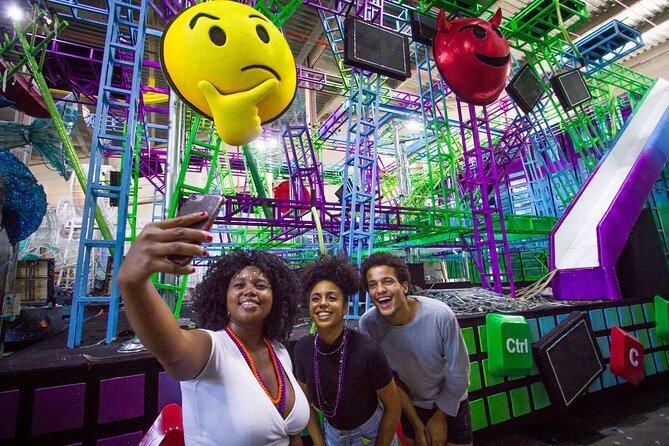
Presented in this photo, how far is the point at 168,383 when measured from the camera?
2.16 m

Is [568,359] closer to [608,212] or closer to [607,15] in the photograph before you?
[608,212]

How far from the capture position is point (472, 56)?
389 cm

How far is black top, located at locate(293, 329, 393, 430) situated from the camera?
1.71 metres

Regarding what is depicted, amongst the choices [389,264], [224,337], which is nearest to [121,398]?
[224,337]

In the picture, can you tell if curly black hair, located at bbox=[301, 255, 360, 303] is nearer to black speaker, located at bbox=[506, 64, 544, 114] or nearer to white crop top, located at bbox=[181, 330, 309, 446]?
white crop top, located at bbox=[181, 330, 309, 446]

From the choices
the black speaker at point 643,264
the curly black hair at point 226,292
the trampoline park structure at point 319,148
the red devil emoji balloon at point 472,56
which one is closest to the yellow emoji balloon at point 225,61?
the trampoline park structure at point 319,148

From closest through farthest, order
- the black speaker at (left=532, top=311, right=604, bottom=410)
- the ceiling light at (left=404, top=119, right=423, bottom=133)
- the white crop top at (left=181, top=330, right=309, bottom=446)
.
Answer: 1. the white crop top at (left=181, top=330, right=309, bottom=446)
2. the black speaker at (left=532, top=311, right=604, bottom=410)
3. the ceiling light at (left=404, top=119, right=423, bottom=133)

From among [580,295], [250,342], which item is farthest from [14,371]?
[580,295]

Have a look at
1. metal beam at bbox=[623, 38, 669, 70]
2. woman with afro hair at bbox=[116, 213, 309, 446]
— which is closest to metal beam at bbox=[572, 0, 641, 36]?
metal beam at bbox=[623, 38, 669, 70]

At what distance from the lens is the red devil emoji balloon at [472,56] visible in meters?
3.89

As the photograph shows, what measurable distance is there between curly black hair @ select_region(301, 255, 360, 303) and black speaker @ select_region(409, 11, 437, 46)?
4851 mm

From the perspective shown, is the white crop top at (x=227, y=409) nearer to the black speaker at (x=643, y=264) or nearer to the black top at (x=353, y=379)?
the black top at (x=353, y=379)

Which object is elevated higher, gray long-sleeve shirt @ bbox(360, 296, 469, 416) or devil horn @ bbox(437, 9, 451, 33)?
devil horn @ bbox(437, 9, 451, 33)

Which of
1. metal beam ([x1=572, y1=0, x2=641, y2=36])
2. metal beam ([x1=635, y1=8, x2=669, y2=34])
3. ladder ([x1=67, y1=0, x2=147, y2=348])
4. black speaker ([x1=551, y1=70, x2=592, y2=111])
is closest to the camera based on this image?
ladder ([x1=67, y1=0, x2=147, y2=348])
